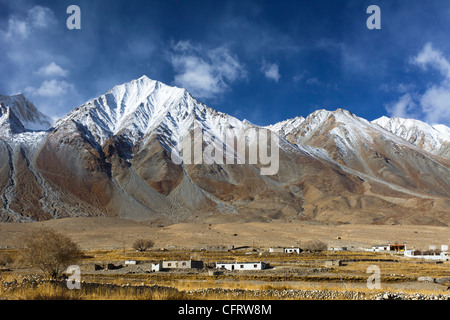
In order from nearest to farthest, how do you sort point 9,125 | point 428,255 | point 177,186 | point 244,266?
point 244,266 → point 428,255 → point 177,186 → point 9,125

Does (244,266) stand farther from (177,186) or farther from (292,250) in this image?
(177,186)

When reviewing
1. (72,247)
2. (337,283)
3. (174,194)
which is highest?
(174,194)

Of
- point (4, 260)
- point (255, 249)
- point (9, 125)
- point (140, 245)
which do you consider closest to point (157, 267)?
point (4, 260)

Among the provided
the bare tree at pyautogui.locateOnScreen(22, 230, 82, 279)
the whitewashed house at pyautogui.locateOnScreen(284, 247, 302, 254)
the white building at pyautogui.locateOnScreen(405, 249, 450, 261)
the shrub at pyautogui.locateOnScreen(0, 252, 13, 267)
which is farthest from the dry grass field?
the bare tree at pyautogui.locateOnScreen(22, 230, 82, 279)

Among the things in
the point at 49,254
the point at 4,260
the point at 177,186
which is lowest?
the point at 4,260

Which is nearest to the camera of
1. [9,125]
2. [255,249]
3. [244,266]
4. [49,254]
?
[49,254]

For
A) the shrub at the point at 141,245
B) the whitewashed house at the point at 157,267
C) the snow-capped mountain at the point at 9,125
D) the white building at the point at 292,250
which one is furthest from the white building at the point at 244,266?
the snow-capped mountain at the point at 9,125

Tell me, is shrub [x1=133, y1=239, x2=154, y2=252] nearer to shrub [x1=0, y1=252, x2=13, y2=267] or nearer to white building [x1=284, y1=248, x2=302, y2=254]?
shrub [x1=0, y1=252, x2=13, y2=267]

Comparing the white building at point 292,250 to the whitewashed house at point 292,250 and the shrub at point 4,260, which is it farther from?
the shrub at point 4,260

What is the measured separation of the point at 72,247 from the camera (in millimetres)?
34188
